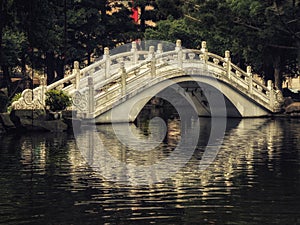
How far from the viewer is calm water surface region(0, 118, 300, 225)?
51.4ft

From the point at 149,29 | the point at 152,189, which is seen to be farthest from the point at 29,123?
the point at 149,29

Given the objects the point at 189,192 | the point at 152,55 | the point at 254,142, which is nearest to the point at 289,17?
the point at 152,55

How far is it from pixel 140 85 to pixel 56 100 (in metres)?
5.26

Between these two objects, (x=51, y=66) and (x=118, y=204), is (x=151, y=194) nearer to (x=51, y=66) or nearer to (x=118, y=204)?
(x=118, y=204)

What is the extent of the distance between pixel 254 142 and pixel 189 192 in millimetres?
13546

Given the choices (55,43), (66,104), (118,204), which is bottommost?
(118,204)

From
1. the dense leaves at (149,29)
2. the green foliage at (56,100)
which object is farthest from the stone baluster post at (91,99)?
the dense leaves at (149,29)

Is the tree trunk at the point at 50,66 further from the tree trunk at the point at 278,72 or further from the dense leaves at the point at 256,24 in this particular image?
the tree trunk at the point at 278,72

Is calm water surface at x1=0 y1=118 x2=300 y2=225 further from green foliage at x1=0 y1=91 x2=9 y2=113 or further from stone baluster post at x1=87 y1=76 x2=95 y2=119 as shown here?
stone baluster post at x1=87 y1=76 x2=95 y2=119

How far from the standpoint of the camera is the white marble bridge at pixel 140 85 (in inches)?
1534

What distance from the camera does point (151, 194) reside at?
18094 mm

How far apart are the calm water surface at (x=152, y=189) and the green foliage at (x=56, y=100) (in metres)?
6.88

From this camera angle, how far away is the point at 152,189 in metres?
18.8

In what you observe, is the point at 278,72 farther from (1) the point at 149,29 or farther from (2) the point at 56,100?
(2) the point at 56,100
